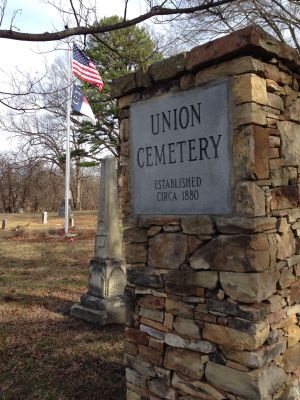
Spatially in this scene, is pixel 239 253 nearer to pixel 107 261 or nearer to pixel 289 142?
pixel 289 142

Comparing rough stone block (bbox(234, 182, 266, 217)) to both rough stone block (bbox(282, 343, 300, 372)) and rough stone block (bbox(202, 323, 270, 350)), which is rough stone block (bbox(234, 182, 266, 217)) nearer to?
rough stone block (bbox(202, 323, 270, 350))

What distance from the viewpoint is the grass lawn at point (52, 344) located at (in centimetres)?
360

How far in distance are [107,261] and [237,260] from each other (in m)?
3.77

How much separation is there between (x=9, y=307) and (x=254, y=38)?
5363 mm

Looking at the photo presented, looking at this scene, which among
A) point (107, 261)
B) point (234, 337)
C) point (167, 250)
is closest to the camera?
point (234, 337)

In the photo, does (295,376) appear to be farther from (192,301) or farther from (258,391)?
(192,301)

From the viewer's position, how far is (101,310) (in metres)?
5.55

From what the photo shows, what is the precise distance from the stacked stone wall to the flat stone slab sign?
0.07m

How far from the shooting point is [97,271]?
5898 mm

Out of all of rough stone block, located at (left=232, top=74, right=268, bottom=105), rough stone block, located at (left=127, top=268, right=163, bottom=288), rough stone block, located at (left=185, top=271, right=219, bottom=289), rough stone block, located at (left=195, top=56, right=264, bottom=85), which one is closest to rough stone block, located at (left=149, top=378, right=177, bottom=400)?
rough stone block, located at (left=127, top=268, right=163, bottom=288)

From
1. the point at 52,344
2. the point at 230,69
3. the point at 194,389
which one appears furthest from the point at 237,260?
the point at 52,344

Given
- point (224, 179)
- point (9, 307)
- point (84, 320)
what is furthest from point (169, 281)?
point (9, 307)

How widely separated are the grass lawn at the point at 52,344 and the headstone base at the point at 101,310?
118 mm

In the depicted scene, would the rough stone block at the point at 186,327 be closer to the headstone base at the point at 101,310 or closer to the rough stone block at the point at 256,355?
the rough stone block at the point at 256,355
